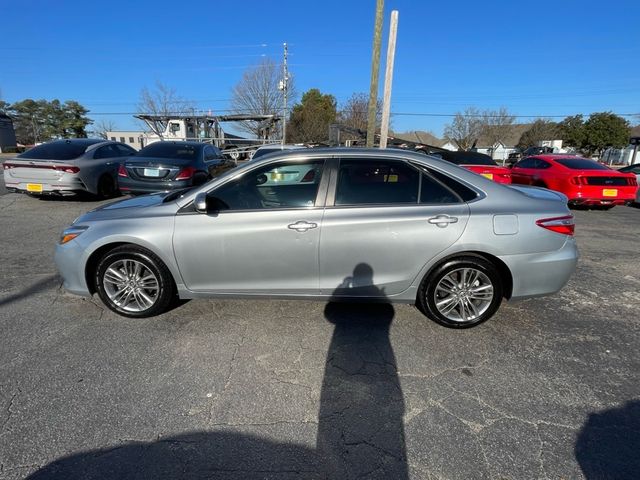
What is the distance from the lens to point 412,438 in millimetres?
2102

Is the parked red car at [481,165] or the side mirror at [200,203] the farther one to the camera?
the parked red car at [481,165]

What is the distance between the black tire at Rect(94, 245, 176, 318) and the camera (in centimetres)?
325

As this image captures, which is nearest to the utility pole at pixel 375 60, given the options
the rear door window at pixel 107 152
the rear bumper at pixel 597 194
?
the rear bumper at pixel 597 194

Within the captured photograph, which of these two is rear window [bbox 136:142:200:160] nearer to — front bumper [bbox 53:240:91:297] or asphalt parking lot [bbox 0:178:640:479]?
asphalt parking lot [bbox 0:178:640:479]

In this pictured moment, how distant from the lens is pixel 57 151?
336 inches

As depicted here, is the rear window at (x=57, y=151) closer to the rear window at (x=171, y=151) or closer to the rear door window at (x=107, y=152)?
the rear door window at (x=107, y=152)

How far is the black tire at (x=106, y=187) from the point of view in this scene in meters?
9.06

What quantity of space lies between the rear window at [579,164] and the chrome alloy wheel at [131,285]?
1027 centimetres

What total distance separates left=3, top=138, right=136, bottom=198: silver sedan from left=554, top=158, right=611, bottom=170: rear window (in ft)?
39.8

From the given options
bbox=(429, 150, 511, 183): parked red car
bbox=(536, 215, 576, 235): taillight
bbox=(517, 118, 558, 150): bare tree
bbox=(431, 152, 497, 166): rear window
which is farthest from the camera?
bbox=(517, 118, 558, 150): bare tree

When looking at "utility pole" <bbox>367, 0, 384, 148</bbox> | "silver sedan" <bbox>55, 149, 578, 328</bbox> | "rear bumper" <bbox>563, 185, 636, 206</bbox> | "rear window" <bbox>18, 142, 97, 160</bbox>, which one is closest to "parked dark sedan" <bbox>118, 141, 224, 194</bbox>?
"rear window" <bbox>18, 142, 97, 160</bbox>

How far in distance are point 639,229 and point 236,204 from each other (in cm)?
894

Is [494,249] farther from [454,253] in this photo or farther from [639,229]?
[639,229]

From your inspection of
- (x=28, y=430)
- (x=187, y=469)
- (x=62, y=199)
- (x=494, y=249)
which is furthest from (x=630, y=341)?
(x=62, y=199)
